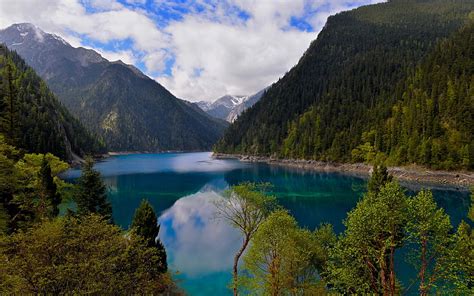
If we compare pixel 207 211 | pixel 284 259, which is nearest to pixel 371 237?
pixel 284 259

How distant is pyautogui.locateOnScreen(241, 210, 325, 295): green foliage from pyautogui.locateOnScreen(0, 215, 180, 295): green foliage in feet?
36.4

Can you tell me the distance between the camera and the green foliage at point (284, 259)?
2727 centimetres

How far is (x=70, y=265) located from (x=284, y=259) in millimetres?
17958

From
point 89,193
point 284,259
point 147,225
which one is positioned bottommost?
point 284,259

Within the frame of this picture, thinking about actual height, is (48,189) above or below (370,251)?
above

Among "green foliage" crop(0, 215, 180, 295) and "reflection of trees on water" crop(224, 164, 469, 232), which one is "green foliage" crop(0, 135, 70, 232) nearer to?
"green foliage" crop(0, 215, 180, 295)

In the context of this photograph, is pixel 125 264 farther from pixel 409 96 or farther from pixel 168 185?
pixel 409 96

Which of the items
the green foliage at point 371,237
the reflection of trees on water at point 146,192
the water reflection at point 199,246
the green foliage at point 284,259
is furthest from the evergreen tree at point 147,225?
the reflection of trees on water at point 146,192

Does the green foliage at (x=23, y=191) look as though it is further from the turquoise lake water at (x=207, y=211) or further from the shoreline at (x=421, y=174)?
the shoreline at (x=421, y=174)

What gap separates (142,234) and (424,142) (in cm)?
11894

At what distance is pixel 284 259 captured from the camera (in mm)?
28078

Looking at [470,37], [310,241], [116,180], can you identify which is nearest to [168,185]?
[116,180]

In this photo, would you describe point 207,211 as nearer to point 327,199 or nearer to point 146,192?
point 146,192

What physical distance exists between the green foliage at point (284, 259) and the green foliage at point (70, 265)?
11.1 m
